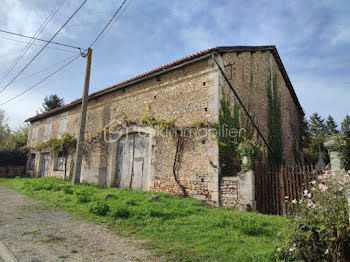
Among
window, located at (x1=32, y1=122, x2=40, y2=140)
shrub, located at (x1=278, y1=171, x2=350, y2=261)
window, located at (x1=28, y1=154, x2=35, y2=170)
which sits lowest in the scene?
shrub, located at (x1=278, y1=171, x2=350, y2=261)

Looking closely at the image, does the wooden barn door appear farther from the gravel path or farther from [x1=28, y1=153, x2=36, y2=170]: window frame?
[x1=28, y1=153, x2=36, y2=170]: window frame

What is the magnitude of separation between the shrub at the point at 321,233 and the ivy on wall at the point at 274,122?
7.56 meters

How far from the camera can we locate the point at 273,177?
23.1 ft

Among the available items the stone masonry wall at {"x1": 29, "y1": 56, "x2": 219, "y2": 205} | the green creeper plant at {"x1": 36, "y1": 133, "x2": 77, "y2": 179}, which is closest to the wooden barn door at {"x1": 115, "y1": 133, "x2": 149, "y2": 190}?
the stone masonry wall at {"x1": 29, "y1": 56, "x2": 219, "y2": 205}

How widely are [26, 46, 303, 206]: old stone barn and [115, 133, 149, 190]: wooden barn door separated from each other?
0.14 feet

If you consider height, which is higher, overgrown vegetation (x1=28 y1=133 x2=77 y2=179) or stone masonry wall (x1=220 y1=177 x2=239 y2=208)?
overgrown vegetation (x1=28 y1=133 x2=77 y2=179)

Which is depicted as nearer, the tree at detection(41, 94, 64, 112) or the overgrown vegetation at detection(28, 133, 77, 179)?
the overgrown vegetation at detection(28, 133, 77, 179)

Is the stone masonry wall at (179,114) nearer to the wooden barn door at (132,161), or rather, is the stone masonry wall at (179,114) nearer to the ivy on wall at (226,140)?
the ivy on wall at (226,140)

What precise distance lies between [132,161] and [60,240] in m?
6.39

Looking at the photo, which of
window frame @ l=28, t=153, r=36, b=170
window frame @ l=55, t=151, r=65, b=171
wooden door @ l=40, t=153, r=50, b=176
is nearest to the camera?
window frame @ l=55, t=151, r=65, b=171

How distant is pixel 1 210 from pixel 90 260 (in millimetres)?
4464

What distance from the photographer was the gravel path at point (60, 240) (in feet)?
11.3

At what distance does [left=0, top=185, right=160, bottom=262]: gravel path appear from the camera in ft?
11.3

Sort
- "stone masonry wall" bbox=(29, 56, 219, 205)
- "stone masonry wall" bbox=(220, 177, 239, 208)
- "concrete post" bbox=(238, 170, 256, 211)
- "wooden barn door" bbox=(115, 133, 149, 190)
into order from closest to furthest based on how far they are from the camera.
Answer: "concrete post" bbox=(238, 170, 256, 211), "stone masonry wall" bbox=(220, 177, 239, 208), "stone masonry wall" bbox=(29, 56, 219, 205), "wooden barn door" bbox=(115, 133, 149, 190)
